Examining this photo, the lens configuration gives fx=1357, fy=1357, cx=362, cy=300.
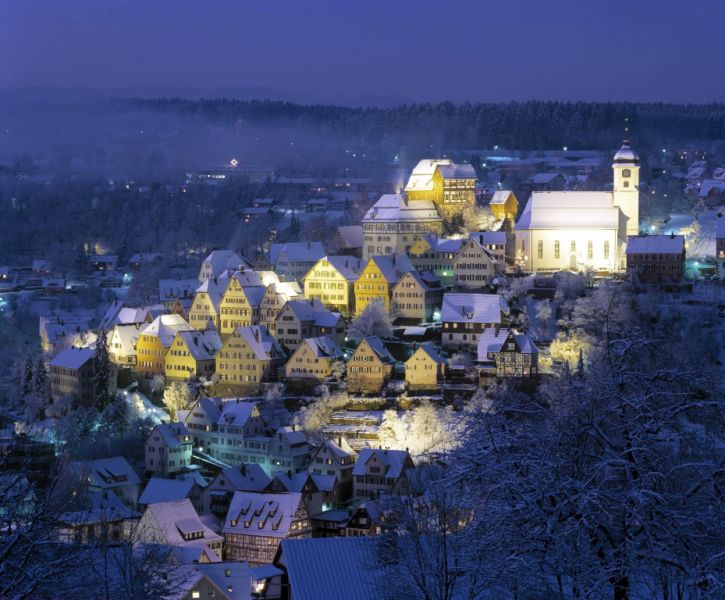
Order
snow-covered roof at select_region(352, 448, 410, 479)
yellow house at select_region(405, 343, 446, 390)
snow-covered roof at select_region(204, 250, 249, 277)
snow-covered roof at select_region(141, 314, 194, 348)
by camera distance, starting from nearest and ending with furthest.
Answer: snow-covered roof at select_region(352, 448, 410, 479) → yellow house at select_region(405, 343, 446, 390) → snow-covered roof at select_region(141, 314, 194, 348) → snow-covered roof at select_region(204, 250, 249, 277)

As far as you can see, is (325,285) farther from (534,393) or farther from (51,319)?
(51,319)

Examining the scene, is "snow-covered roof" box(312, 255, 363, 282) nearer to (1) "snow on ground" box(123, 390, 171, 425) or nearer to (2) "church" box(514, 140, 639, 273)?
(2) "church" box(514, 140, 639, 273)

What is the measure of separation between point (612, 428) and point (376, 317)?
3297 centimetres

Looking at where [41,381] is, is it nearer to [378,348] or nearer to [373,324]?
[373,324]

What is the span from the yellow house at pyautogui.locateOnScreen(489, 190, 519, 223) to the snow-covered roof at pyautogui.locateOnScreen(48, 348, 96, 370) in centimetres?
1808

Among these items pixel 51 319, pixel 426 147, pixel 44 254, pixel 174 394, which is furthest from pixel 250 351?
pixel 426 147

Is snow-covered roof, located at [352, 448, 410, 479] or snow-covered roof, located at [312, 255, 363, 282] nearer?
snow-covered roof, located at [352, 448, 410, 479]

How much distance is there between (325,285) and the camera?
167 feet

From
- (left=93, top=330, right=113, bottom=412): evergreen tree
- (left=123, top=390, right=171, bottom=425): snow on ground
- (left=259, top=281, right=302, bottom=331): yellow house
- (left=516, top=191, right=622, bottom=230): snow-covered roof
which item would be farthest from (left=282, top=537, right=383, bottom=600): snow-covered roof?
(left=516, top=191, right=622, bottom=230): snow-covered roof

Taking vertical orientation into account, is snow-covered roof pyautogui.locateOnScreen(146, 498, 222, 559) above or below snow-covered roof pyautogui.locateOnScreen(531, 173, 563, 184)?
below

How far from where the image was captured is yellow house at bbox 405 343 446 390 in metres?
42.2

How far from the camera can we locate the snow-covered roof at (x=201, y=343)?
47750 mm

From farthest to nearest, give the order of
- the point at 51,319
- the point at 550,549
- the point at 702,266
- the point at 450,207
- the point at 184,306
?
the point at 51,319
the point at 450,207
the point at 184,306
the point at 702,266
the point at 550,549

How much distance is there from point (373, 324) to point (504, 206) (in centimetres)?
1338
